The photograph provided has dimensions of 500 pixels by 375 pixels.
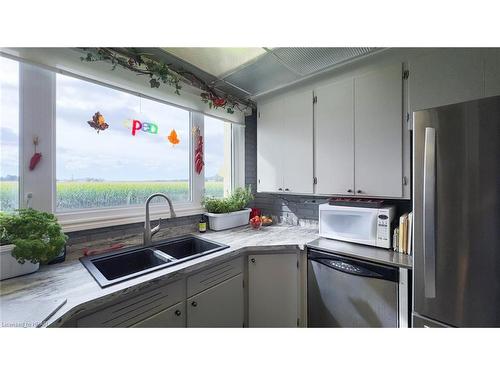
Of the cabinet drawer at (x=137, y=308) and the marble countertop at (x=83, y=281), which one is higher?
the marble countertop at (x=83, y=281)

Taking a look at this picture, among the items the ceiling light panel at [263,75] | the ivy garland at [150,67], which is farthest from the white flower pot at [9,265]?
the ceiling light panel at [263,75]

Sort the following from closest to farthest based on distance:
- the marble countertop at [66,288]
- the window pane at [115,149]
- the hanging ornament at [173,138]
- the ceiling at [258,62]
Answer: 1. the marble countertop at [66,288]
2. the window pane at [115,149]
3. the ceiling at [258,62]
4. the hanging ornament at [173,138]

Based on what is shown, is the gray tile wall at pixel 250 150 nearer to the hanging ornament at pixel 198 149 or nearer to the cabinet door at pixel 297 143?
the cabinet door at pixel 297 143

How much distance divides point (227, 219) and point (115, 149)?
1159 mm

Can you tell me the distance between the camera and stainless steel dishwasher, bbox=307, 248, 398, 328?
4.30 ft

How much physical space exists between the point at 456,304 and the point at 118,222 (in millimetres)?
2134

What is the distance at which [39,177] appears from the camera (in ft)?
4.20

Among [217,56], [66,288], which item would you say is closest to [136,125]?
[217,56]

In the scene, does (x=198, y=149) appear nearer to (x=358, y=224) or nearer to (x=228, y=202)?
(x=228, y=202)

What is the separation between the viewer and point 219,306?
143 centimetres

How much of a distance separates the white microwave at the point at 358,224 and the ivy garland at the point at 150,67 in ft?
5.18

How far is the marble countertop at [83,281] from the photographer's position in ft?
2.64
